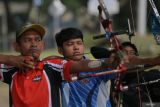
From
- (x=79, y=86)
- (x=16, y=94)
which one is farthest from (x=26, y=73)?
(x=79, y=86)

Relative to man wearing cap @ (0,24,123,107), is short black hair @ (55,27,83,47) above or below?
above

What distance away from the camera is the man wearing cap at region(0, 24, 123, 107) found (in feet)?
17.0

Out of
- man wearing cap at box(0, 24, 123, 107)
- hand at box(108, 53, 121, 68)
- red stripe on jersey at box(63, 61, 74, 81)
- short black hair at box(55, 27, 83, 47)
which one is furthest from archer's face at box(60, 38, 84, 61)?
hand at box(108, 53, 121, 68)

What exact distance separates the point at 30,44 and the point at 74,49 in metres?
0.51

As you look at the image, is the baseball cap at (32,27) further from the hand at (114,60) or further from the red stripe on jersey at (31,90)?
the hand at (114,60)

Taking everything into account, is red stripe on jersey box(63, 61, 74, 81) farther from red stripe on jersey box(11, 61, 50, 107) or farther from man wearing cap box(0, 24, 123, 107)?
red stripe on jersey box(11, 61, 50, 107)

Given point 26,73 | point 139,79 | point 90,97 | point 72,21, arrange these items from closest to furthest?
point 26,73
point 90,97
point 139,79
point 72,21

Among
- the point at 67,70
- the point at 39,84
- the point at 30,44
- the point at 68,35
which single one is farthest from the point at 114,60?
the point at 68,35

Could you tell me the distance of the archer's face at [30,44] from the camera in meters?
5.35

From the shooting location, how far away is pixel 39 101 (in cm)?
517

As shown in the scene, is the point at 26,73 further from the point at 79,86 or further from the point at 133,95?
the point at 133,95

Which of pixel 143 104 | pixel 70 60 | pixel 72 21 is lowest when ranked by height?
pixel 143 104

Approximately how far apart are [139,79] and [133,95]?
174 millimetres

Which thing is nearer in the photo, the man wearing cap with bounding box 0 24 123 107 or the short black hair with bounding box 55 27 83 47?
the man wearing cap with bounding box 0 24 123 107
